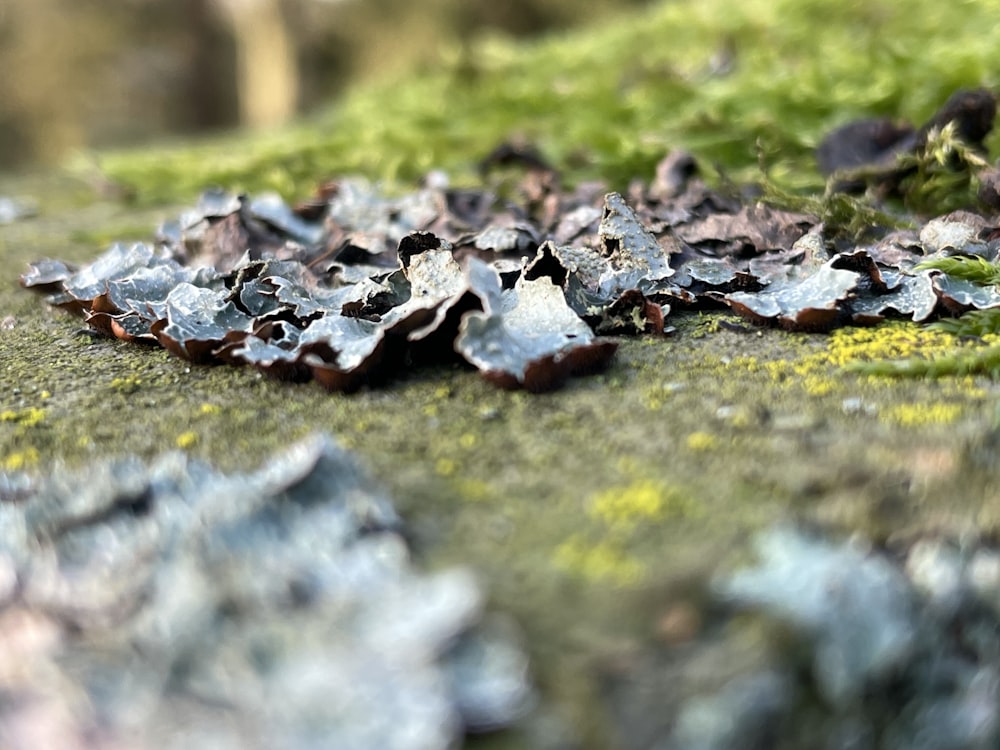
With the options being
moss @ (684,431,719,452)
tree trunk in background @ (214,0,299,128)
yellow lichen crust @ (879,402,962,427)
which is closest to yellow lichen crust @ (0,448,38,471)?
moss @ (684,431,719,452)

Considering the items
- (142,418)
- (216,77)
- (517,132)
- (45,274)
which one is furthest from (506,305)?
(216,77)

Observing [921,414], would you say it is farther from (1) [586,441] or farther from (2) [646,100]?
(2) [646,100]

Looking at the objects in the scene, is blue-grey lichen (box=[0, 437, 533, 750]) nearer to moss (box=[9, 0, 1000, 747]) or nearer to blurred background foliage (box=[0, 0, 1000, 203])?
moss (box=[9, 0, 1000, 747])

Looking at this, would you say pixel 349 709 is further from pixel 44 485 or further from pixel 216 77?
pixel 216 77

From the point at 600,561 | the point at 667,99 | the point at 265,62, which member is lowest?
the point at 600,561

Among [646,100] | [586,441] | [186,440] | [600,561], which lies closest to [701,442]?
[586,441]

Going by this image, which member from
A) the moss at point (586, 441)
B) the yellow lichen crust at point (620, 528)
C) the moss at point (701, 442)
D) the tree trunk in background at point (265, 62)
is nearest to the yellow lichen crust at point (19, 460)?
the moss at point (586, 441)
